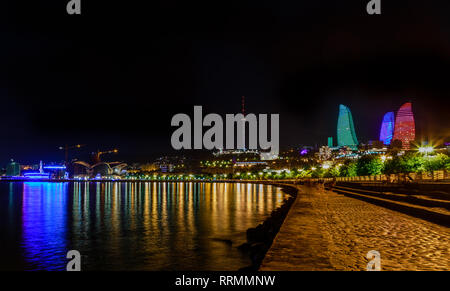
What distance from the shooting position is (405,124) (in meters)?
162

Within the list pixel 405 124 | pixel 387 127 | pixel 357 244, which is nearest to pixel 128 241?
pixel 357 244

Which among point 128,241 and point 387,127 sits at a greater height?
point 387,127

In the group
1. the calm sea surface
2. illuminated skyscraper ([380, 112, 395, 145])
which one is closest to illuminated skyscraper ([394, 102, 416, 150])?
illuminated skyscraper ([380, 112, 395, 145])

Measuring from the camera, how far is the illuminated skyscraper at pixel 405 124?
525ft

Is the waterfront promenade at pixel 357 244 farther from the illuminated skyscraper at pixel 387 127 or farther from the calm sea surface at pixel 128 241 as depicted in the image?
the illuminated skyscraper at pixel 387 127

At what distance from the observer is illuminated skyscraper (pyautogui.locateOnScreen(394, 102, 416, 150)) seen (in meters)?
160

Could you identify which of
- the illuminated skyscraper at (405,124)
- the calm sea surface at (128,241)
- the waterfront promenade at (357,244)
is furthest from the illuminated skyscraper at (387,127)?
the waterfront promenade at (357,244)

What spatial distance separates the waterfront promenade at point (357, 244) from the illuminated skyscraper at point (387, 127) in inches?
7483

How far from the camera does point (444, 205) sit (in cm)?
1283

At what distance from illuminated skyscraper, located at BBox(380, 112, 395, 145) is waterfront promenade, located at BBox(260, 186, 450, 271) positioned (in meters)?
190

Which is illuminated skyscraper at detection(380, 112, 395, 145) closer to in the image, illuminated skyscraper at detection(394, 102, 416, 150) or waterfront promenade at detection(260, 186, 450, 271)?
illuminated skyscraper at detection(394, 102, 416, 150)

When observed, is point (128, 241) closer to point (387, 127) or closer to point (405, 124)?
point (405, 124)

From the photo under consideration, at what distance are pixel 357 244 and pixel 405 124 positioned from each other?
6672 inches
